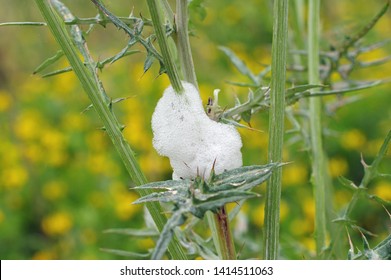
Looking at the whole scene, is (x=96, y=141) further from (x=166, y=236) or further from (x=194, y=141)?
(x=166, y=236)

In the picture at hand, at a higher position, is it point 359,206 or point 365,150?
point 365,150

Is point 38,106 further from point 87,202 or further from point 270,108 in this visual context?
point 270,108

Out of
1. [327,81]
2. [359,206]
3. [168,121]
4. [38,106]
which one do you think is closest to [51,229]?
[38,106]

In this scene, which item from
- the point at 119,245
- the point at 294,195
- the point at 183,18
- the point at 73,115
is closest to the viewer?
the point at 183,18

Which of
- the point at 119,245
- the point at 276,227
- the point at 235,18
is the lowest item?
the point at 276,227

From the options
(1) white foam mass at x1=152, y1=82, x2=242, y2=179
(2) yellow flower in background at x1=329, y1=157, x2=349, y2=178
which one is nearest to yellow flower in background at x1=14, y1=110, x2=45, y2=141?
(2) yellow flower in background at x1=329, y1=157, x2=349, y2=178

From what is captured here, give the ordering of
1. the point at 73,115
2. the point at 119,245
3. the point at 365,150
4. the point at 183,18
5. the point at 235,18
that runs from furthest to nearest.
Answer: the point at 235,18
the point at 73,115
the point at 365,150
the point at 119,245
the point at 183,18

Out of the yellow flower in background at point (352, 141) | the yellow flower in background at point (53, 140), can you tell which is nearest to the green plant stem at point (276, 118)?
the yellow flower in background at point (352, 141)
